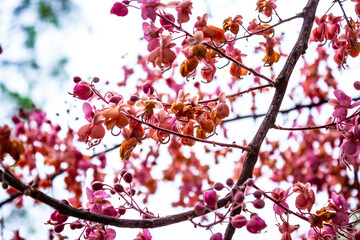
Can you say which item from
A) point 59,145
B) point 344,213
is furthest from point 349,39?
point 59,145

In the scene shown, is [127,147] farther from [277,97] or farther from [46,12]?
[46,12]

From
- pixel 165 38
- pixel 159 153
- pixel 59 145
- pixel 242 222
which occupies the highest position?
pixel 159 153

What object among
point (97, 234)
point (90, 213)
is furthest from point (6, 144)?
point (97, 234)

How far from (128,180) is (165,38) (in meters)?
0.38

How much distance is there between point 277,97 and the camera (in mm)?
1027

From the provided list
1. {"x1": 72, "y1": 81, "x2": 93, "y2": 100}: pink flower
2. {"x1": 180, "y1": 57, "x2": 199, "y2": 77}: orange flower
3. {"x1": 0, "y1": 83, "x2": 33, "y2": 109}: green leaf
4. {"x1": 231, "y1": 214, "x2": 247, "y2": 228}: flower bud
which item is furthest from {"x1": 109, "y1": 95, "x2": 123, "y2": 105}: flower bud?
{"x1": 0, "y1": 83, "x2": 33, "y2": 109}: green leaf

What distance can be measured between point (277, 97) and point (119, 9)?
481mm

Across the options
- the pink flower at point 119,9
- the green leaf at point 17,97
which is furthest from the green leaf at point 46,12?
the pink flower at point 119,9

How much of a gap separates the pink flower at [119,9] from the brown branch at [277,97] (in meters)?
0.45

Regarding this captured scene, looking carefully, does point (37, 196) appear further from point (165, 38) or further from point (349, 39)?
point (349, 39)

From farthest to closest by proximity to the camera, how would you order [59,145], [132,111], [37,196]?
[59,145] < [132,111] < [37,196]

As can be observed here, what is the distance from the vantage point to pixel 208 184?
3.48 m

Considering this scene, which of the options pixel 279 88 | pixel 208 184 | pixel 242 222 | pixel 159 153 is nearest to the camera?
pixel 242 222

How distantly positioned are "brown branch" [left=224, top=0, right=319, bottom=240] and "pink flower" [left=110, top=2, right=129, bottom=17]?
0.45 m
